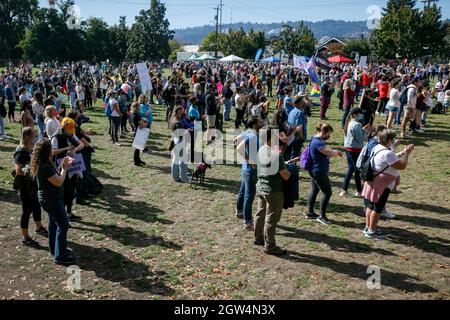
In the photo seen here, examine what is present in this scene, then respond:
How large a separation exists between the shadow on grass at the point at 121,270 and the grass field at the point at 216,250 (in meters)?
0.02

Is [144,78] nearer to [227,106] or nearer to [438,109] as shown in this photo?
[227,106]

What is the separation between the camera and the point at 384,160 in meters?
6.50

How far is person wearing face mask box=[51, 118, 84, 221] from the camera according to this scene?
7348mm

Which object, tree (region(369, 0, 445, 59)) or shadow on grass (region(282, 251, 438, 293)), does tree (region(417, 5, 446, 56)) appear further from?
shadow on grass (region(282, 251, 438, 293))

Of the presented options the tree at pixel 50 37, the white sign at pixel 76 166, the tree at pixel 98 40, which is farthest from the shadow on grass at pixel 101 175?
the tree at pixel 98 40

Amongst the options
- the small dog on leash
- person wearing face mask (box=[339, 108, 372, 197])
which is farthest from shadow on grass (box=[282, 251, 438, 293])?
the small dog on leash

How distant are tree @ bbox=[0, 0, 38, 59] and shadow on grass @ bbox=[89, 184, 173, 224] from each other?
228 feet

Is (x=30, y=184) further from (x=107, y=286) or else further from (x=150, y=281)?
(x=150, y=281)

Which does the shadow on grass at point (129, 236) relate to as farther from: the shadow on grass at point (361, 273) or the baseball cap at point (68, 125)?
the shadow on grass at point (361, 273)

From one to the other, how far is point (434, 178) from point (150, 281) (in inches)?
322

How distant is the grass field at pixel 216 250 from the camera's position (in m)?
5.55

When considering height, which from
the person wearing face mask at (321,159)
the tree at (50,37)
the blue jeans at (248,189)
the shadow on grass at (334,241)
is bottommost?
the shadow on grass at (334,241)

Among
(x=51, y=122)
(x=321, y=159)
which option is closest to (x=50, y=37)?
(x=51, y=122)
